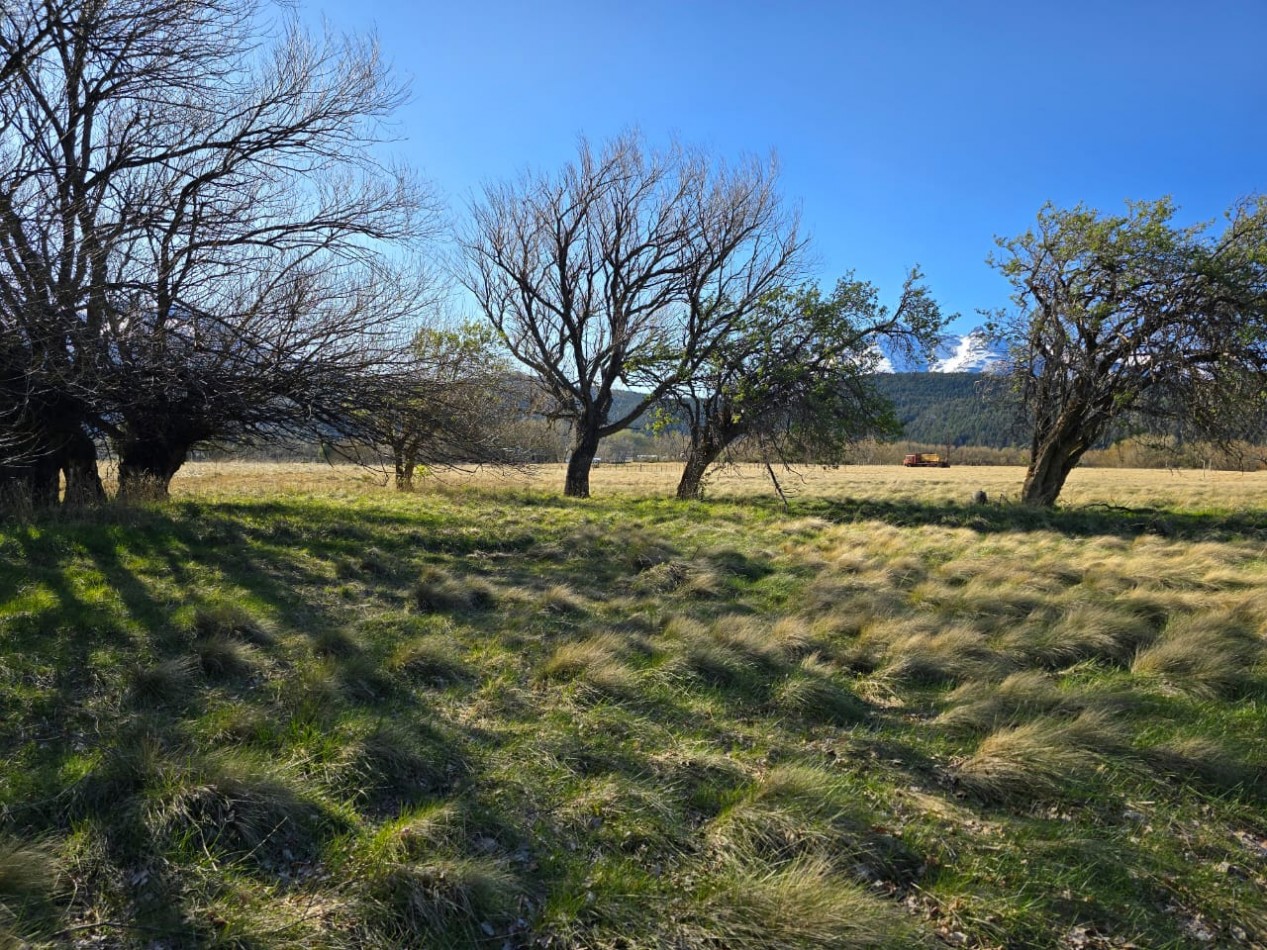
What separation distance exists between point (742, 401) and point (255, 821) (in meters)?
15.7

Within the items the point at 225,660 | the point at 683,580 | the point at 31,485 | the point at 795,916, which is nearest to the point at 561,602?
the point at 683,580

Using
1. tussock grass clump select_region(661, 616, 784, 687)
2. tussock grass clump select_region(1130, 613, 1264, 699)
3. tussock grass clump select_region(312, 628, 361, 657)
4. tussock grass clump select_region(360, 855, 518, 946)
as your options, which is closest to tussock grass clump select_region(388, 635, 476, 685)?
tussock grass clump select_region(312, 628, 361, 657)

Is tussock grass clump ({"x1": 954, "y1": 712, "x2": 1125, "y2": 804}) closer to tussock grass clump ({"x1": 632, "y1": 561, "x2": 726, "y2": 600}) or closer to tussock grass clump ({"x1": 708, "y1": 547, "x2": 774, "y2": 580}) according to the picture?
tussock grass clump ({"x1": 632, "y1": 561, "x2": 726, "y2": 600})

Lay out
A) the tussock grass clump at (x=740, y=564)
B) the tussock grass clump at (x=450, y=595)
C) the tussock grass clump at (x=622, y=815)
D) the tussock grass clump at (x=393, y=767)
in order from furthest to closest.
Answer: the tussock grass clump at (x=740, y=564) < the tussock grass clump at (x=450, y=595) < the tussock grass clump at (x=393, y=767) < the tussock grass clump at (x=622, y=815)

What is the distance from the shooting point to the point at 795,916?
2328 mm

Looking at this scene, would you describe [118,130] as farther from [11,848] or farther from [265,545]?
[11,848]

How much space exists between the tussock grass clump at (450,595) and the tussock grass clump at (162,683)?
2.21m

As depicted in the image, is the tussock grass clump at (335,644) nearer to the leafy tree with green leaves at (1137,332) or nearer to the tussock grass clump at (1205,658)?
the tussock grass clump at (1205,658)

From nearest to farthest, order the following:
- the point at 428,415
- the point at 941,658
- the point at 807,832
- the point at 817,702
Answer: the point at 807,832, the point at 817,702, the point at 941,658, the point at 428,415

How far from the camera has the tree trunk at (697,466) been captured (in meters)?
19.5

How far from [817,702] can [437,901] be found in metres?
2.54

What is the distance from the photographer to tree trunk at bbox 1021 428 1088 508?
52.4ft

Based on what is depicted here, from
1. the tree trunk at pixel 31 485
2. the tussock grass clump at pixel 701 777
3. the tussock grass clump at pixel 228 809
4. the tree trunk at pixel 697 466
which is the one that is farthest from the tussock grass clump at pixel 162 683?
the tree trunk at pixel 697 466

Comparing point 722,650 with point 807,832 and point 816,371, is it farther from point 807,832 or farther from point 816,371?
point 816,371
